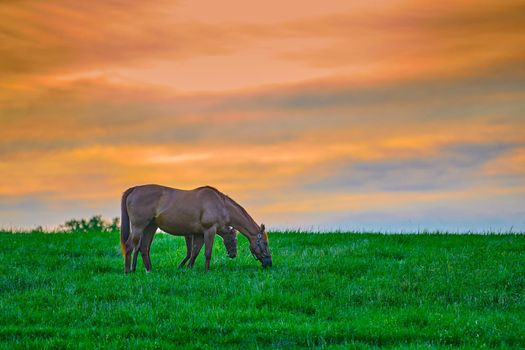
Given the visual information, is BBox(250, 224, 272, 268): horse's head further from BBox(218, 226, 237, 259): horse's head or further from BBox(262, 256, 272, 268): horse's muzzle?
BBox(218, 226, 237, 259): horse's head

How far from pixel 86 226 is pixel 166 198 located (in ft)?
68.5

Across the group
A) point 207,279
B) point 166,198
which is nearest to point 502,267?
point 207,279

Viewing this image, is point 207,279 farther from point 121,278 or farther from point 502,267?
point 502,267

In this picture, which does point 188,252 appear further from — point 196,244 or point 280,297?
point 280,297

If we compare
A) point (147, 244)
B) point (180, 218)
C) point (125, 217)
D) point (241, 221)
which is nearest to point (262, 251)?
point (241, 221)

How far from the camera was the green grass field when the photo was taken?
14430 millimetres

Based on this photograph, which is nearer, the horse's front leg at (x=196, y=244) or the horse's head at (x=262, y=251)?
the horse's head at (x=262, y=251)

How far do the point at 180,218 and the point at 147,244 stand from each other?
132 cm

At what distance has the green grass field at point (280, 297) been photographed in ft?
47.3

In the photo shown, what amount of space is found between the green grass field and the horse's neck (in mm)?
1071

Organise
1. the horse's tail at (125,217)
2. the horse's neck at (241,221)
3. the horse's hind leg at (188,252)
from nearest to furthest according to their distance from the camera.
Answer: the horse's tail at (125,217), the horse's neck at (241,221), the horse's hind leg at (188,252)

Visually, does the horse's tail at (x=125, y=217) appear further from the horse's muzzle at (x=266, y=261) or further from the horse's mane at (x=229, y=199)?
the horse's muzzle at (x=266, y=261)

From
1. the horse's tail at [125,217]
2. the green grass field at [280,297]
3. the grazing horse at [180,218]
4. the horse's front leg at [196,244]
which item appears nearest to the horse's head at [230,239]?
the grazing horse at [180,218]

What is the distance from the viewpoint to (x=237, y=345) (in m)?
13.9
